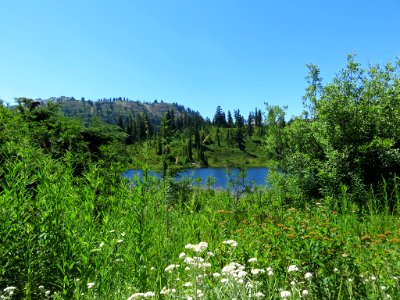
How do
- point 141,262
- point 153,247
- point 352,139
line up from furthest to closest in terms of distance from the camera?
point 352,139 → point 153,247 → point 141,262

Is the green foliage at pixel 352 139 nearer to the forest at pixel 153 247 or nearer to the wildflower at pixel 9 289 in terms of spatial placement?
the forest at pixel 153 247

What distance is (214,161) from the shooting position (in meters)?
150

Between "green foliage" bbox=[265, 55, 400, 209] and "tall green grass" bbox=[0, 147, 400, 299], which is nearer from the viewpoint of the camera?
"tall green grass" bbox=[0, 147, 400, 299]

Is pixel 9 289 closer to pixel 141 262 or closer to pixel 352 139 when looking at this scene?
pixel 141 262

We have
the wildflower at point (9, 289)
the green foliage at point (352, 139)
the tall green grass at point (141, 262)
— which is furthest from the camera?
the green foliage at point (352, 139)

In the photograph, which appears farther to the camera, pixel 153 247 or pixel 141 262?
pixel 153 247

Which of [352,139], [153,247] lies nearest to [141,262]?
[153,247]

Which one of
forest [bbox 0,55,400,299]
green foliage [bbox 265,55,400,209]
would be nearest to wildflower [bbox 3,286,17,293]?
forest [bbox 0,55,400,299]

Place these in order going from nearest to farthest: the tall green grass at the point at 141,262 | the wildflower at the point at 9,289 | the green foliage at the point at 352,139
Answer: the wildflower at the point at 9,289, the tall green grass at the point at 141,262, the green foliage at the point at 352,139

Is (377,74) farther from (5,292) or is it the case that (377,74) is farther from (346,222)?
(5,292)

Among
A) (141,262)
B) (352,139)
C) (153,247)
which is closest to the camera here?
(141,262)

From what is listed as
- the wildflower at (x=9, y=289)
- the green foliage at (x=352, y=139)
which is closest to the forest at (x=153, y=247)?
the wildflower at (x=9, y=289)

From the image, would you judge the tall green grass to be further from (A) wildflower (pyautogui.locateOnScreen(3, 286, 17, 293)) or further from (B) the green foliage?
(B) the green foliage

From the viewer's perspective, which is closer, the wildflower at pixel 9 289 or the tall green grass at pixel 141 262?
the wildflower at pixel 9 289
